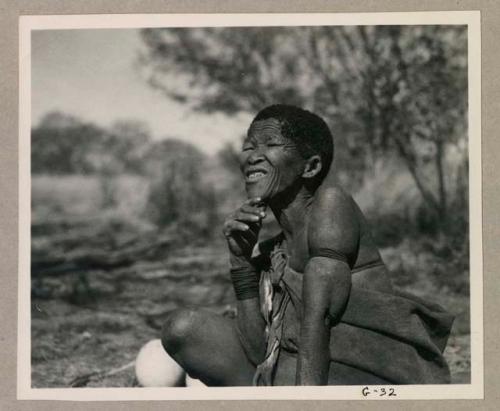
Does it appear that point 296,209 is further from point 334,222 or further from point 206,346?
point 206,346

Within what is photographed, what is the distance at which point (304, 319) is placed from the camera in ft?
12.6

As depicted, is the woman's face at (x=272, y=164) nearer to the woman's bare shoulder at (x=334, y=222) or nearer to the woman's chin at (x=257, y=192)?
the woman's chin at (x=257, y=192)

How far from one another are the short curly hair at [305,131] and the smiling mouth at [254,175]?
0.16 m

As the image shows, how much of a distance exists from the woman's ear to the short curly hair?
2 centimetres

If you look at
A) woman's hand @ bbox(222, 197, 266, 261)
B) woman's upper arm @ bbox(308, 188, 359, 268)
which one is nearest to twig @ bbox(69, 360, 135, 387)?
woman's hand @ bbox(222, 197, 266, 261)

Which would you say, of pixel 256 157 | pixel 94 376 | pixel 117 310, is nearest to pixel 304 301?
pixel 256 157

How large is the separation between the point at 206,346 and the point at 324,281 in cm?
54

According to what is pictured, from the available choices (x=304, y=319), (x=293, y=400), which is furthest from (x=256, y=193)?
(x=293, y=400)

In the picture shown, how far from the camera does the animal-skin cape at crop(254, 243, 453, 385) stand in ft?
12.9

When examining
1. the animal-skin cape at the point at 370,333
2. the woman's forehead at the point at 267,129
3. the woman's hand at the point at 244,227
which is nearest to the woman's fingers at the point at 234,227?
the woman's hand at the point at 244,227

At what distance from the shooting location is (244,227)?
3.92 m

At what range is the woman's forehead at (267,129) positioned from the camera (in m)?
4.01

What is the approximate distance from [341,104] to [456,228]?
3.06ft

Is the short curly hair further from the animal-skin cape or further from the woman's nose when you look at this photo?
the animal-skin cape
